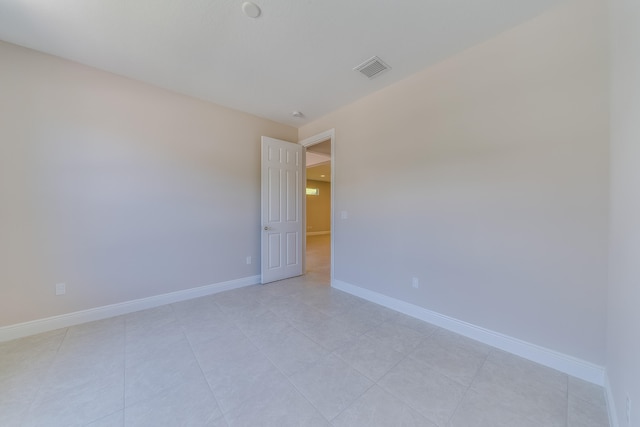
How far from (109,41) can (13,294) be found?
100 inches

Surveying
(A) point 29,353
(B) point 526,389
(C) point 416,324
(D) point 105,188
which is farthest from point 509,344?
(D) point 105,188

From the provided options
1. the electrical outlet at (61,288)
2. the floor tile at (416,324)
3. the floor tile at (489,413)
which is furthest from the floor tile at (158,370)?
the floor tile at (416,324)

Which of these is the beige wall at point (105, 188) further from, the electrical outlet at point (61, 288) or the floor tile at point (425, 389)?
the floor tile at point (425, 389)

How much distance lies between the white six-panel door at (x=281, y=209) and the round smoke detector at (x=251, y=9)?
1.94 metres

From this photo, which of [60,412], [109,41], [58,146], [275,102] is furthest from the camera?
[275,102]

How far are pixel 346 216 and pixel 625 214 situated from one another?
2.50 metres

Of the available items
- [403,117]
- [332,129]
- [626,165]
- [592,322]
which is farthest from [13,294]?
[592,322]

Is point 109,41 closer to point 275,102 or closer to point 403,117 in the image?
point 275,102

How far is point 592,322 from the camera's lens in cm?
159

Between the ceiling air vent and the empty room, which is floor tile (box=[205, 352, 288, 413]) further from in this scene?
the ceiling air vent

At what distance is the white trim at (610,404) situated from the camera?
3.94 feet

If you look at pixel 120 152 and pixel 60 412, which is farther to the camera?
pixel 120 152

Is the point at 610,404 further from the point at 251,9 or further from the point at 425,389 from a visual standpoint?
the point at 251,9

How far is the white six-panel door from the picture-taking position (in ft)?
12.0
